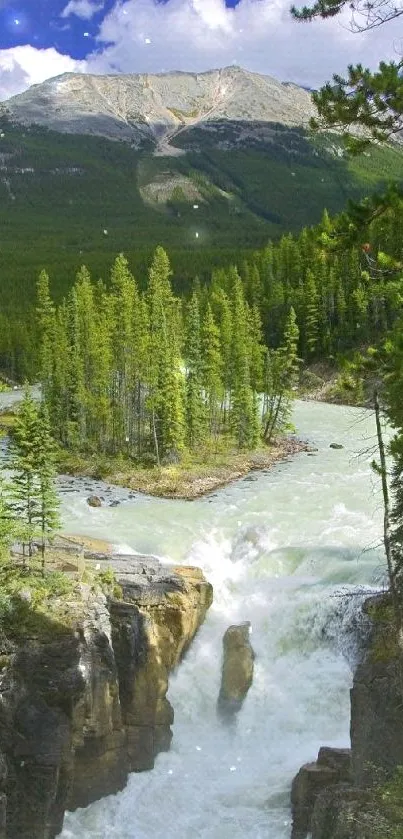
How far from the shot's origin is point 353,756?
67.8 feet

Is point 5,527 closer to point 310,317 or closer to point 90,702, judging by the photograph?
point 90,702

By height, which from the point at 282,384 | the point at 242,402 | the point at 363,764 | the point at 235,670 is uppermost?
the point at 282,384

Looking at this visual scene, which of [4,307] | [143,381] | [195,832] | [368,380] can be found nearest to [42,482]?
[195,832]

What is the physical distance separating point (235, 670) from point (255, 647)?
5.13 ft

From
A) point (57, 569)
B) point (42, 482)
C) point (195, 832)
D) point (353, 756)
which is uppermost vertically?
point (42, 482)

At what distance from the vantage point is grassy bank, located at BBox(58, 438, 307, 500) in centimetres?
4756

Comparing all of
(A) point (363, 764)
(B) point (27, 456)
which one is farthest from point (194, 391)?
(A) point (363, 764)

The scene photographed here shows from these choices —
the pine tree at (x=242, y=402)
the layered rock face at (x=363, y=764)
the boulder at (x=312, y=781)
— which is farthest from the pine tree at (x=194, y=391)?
the boulder at (x=312, y=781)

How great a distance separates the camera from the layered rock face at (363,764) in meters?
17.6

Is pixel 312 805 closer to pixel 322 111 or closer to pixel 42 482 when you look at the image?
pixel 42 482

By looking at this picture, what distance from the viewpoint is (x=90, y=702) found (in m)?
24.0

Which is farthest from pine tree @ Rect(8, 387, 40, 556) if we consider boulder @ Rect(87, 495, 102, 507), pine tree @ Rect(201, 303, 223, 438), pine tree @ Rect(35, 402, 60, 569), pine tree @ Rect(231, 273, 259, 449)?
pine tree @ Rect(201, 303, 223, 438)

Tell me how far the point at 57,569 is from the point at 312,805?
1221cm

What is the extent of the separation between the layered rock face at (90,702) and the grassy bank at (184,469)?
58.4 feet
